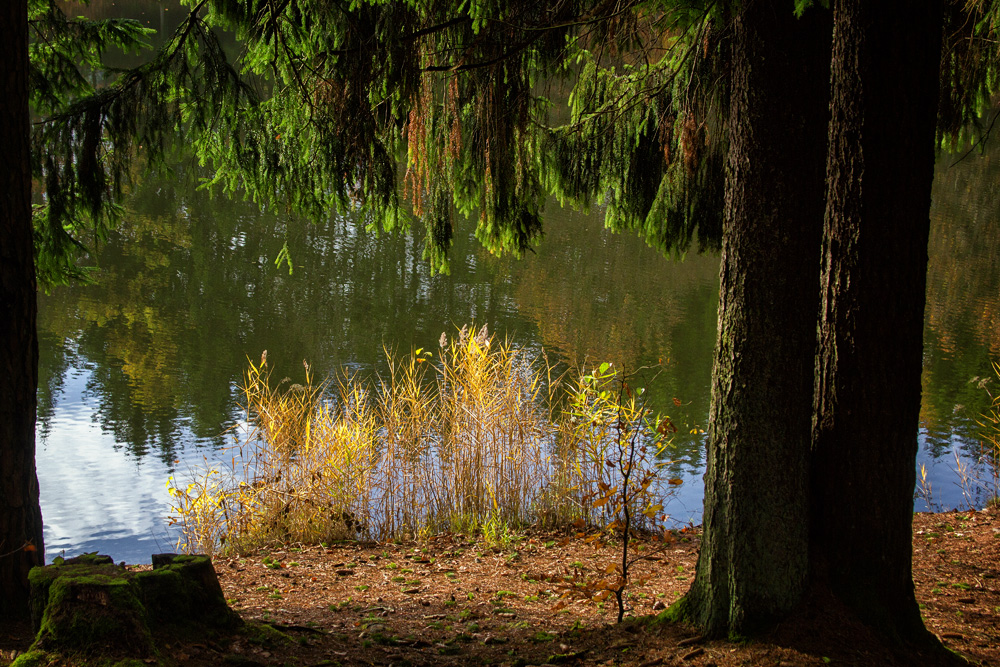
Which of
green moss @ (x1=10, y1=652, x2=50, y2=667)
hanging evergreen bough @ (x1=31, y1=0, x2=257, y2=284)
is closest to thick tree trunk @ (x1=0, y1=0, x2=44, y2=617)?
hanging evergreen bough @ (x1=31, y1=0, x2=257, y2=284)

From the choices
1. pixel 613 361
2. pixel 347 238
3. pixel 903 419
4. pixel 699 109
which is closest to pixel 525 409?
pixel 699 109

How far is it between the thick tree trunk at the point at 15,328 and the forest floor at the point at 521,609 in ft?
0.92

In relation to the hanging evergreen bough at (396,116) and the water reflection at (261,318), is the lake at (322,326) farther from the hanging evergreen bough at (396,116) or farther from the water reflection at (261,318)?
the hanging evergreen bough at (396,116)

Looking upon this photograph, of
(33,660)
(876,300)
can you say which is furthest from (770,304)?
(33,660)

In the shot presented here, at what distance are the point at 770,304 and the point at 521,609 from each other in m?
1.82

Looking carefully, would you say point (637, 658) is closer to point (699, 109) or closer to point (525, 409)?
point (699, 109)

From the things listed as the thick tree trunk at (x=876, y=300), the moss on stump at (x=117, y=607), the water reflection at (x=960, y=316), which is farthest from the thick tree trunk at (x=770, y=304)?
the moss on stump at (x=117, y=607)

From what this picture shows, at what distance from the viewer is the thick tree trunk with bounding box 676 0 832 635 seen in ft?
7.44

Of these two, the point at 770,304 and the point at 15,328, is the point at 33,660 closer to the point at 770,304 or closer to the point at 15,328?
the point at 15,328

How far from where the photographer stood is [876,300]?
2330mm

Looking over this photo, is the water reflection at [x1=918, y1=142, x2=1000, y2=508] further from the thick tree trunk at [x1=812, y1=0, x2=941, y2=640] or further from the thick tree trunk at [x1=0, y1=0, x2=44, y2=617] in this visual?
the thick tree trunk at [x1=0, y1=0, x2=44, y2=617]

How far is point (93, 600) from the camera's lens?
6.70ft

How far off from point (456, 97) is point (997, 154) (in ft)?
67.5

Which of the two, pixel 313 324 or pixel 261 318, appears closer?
pixel 313 324
